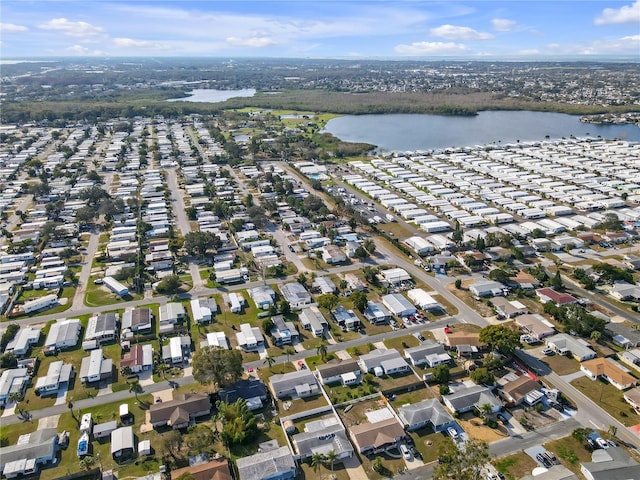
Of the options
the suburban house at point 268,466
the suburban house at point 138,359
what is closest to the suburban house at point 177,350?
the suburban house at point 138,359

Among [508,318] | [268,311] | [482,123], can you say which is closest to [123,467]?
[268,311]

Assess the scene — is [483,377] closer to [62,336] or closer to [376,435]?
[376,435]

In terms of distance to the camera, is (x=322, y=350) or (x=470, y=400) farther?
(x=322, y=350)

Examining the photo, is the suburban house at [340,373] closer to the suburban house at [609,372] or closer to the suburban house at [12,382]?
the suburban house at [609,372]

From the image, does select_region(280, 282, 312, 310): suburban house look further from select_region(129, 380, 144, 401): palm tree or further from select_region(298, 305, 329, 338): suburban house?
select_region(129, 380, 144, 401): palm tree

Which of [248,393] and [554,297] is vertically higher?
[554,297]

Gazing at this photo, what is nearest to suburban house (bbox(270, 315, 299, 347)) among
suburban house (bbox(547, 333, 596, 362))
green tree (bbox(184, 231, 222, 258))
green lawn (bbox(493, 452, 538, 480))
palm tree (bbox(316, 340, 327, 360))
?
palm tree (bbox(316, 340, 327, 360))

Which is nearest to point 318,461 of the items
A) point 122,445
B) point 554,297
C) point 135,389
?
point 122,445
